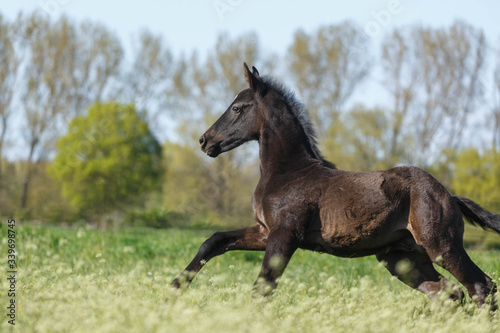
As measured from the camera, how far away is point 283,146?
5609 millimetres

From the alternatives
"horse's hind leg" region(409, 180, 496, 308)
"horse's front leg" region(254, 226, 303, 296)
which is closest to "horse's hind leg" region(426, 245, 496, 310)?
"horse's hind leg" region(409, 180, 496, 308)

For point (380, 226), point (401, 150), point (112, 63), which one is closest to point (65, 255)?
point (380, 226)

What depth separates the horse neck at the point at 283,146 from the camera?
5.55 meters

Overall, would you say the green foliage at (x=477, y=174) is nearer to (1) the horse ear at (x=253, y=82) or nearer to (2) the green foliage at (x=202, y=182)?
(2) the green foliage at (x=202, y=182)

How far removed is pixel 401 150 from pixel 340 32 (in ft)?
33.6

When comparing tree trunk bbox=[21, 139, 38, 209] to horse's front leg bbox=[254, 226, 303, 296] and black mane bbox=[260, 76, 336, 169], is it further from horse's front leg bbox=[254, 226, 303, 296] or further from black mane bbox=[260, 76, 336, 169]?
horse's front leg bbox=[254, 226, 303, 296]

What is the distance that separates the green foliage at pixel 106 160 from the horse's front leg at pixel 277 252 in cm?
2902

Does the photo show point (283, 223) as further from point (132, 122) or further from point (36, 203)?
point (36, 203)

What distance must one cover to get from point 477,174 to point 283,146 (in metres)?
30.8

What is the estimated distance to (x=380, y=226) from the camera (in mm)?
5070

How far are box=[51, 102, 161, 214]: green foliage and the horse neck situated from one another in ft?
93.1

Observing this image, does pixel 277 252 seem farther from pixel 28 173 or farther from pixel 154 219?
pixel 28 173

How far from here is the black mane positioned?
5.79 m

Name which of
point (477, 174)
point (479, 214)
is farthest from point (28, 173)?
point (479, 214)
